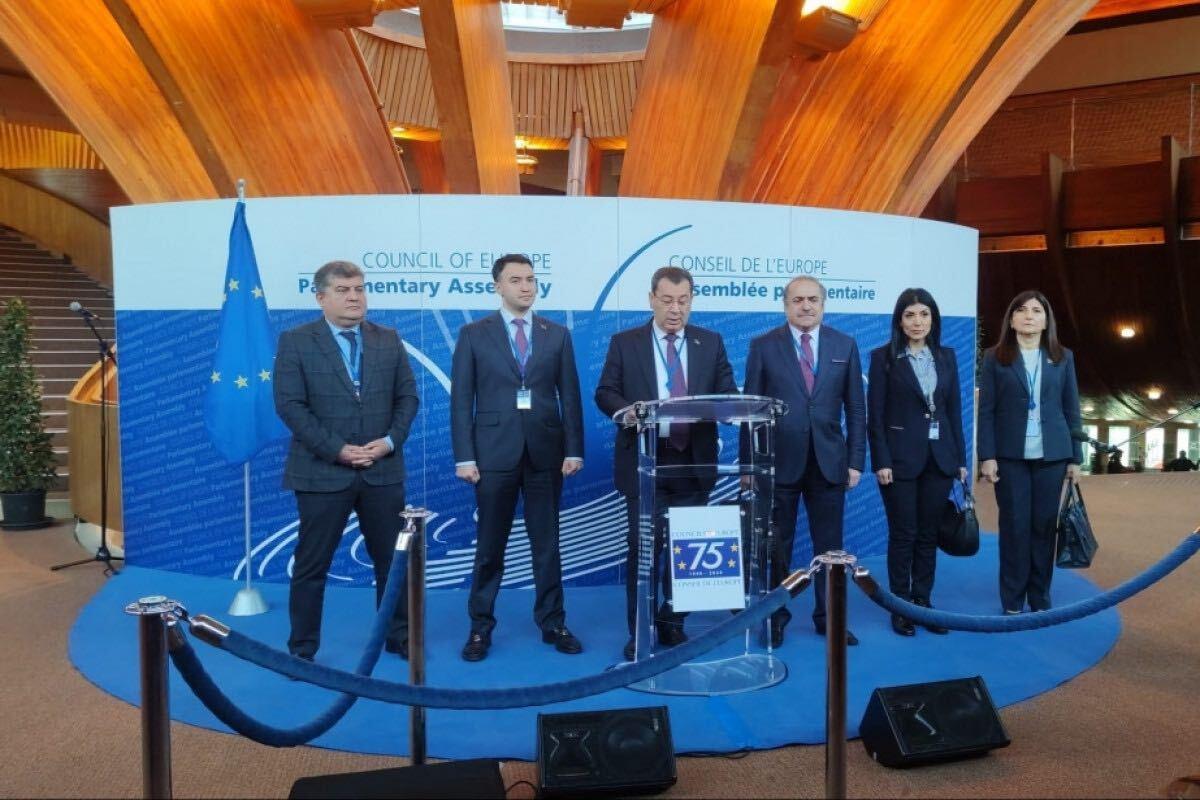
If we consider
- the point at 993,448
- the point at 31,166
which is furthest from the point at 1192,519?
the point at 31,166

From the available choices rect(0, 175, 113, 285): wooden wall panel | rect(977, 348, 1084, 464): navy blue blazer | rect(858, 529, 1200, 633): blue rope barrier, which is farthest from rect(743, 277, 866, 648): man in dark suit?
rect(0, 175, 113, 285): wooden wall panel

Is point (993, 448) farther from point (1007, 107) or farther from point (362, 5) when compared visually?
point (1007, 107)

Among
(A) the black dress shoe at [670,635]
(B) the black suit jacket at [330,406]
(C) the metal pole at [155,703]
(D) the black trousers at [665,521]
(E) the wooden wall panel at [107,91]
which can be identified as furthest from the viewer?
(E) the wooden wall panel at [107,91]

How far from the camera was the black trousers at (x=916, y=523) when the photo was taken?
4.21 meters

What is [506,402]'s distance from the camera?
3912 millimetres

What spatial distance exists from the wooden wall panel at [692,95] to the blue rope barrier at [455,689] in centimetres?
621

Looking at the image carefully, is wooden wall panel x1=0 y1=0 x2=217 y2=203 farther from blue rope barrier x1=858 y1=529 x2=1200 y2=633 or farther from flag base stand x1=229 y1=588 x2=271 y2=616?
blue rope barrier x1=858 y1=529 x2=1200 y2=633

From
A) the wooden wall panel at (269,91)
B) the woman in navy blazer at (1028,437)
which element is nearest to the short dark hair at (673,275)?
the woman in navy blazer at (1028,437)

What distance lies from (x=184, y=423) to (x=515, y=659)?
2.63m

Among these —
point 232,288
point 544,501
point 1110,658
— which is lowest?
point 1110,658

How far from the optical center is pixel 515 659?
3.83 metres

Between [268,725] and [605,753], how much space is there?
97cm

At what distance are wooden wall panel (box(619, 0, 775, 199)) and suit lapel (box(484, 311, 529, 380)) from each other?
4.57 metres

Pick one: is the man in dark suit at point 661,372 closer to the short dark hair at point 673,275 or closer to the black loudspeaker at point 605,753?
the short dark hair at point 673,275
